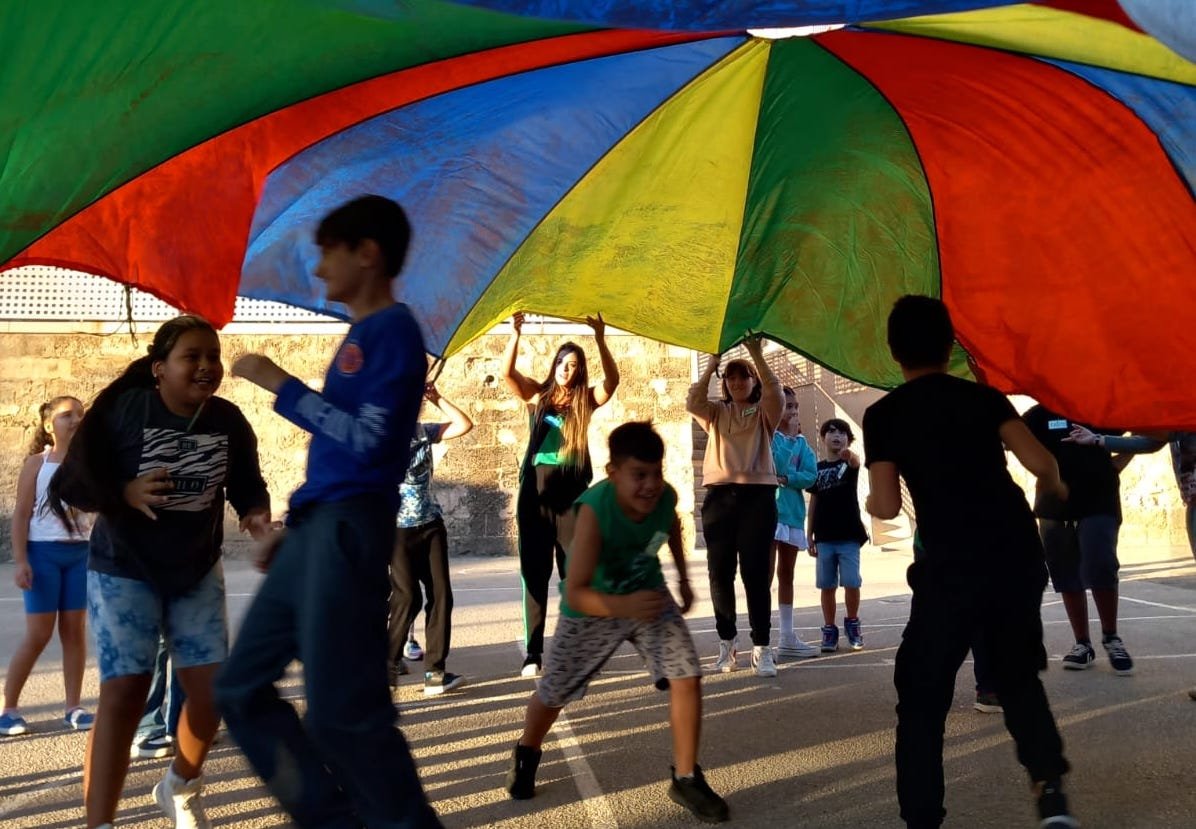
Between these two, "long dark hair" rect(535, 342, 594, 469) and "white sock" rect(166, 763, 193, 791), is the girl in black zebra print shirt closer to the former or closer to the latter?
"white sock" rect(166, 763, 193, 791)

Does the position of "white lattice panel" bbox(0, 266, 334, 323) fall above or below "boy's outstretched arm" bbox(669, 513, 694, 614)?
above

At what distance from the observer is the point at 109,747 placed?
3.57m

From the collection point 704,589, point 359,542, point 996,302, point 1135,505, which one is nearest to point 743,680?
point 996,302

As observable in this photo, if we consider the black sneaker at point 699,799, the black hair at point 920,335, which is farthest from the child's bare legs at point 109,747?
the black hair at point 920,335

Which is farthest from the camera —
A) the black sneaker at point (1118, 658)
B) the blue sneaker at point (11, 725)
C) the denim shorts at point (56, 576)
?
the black sneaker at point (1118, 658)

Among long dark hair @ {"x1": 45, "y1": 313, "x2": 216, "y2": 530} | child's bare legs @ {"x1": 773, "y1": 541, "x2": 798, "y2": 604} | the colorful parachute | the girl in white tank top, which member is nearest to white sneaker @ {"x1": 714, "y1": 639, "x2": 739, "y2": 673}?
child's bare legs @ {"x1": 773, "y1": 541, "x2": 798, "y2": 604}

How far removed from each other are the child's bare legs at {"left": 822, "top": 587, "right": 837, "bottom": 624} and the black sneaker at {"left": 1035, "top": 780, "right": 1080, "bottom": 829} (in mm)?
4594

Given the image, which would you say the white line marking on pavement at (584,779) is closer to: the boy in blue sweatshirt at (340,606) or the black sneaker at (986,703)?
the boy in blue sweatshirt at (340,606)

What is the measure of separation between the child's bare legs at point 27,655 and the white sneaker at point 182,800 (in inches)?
92.5

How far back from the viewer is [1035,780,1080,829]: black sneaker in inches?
140

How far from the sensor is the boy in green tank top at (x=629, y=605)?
162 inches

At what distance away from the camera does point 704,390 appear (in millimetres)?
7074

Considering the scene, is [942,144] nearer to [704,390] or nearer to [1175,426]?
[1175,426]

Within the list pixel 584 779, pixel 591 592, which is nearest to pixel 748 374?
pixel 584 779
